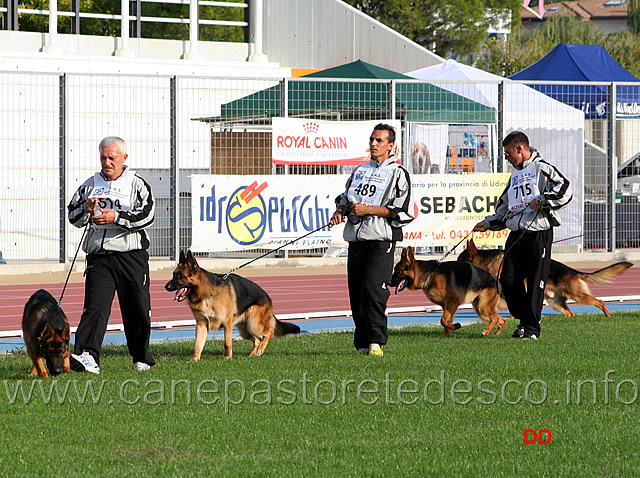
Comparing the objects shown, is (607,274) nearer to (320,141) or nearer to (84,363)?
(84,363)

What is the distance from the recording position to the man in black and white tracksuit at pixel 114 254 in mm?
7766

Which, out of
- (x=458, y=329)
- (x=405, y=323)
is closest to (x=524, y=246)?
(x=458, y=329)

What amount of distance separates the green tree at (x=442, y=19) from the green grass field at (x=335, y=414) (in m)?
33.6

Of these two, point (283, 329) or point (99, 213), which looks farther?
point (283, 329)

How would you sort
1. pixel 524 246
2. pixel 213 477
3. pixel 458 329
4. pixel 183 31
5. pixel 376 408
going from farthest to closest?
pixel 183 31 → pixel 458 329 → pixel 524 246 → pixel 376 408 → pixel 213 477

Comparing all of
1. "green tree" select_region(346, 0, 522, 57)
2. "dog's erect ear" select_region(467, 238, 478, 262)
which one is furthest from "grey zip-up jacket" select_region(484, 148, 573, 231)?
"green tree" select_region(346, 0, 522, 57)

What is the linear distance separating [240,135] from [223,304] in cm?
942

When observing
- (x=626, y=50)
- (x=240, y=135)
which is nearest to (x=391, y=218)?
(x=240, y=135)

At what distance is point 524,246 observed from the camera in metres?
9.88

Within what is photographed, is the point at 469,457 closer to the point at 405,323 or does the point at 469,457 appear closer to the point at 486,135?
the point at 405,323

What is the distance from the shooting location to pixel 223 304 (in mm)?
8773

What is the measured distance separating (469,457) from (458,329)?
5801 millimetres

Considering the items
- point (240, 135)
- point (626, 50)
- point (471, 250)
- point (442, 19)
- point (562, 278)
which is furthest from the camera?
point (626, 50)

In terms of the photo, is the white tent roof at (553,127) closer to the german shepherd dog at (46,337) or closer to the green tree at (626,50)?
the german shepherd dog at (46,337)
